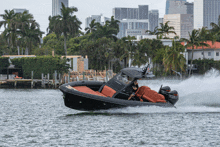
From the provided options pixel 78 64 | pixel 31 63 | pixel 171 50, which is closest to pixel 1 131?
pixel 31 63

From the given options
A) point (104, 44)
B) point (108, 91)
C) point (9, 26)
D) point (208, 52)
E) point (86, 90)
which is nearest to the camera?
point (86, 90)

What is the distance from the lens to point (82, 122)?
879 inches

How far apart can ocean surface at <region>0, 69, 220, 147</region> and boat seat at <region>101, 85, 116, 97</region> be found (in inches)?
41.1

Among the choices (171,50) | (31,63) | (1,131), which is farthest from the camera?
(171,50)

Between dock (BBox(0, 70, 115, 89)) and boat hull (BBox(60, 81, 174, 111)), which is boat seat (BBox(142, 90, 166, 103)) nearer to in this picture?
boat hull (BBox(60, 81, 174, 111))

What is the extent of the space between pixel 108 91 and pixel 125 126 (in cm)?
286

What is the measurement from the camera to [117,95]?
22.6 metres

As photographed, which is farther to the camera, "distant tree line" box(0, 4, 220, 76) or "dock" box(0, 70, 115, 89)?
"distant tree line" box(0, 4, 220, 76)

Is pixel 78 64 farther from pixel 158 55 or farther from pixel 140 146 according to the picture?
pixel 140 146

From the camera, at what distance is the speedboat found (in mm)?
22047

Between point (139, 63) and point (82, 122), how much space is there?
6697 cm

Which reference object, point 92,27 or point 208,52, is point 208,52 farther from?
point 92,27

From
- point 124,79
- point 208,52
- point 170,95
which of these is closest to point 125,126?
point 124,79

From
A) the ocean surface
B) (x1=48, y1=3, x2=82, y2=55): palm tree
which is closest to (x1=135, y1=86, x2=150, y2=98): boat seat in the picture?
the ocean surface
